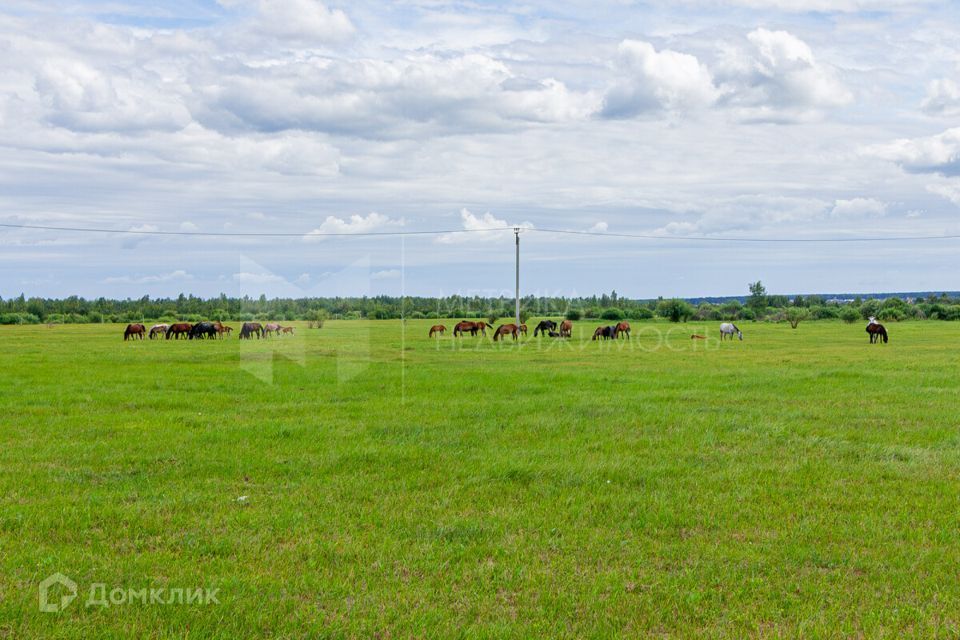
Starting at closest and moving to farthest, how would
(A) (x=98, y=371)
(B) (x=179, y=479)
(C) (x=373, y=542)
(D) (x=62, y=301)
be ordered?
1. (C) (x=373, y=542)
2. (B) (x=179, y=479)
3. (A) (x=98, y=371)
4. (D) (x=62, y=301)

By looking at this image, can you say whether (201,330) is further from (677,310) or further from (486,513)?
(677,310)

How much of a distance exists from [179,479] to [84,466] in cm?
153

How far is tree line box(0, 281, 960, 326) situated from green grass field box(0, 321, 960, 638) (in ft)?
146

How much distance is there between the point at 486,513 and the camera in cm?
727

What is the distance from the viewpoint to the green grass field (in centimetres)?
512

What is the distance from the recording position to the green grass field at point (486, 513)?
5.12 m

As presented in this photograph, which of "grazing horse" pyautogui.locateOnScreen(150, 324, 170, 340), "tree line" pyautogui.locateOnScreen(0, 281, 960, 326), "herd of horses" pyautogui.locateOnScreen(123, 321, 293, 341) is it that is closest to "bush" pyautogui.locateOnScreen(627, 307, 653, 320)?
"tree line" pyautogui.locateOnScreen(0, 281, 960, 326)

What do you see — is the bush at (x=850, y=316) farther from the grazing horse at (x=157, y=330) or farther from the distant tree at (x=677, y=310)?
the grazing horse at (x=157, y=330)

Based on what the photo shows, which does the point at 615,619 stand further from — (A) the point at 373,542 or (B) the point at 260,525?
(B) the point at 260,525

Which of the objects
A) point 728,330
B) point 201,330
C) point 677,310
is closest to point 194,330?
point 201,330

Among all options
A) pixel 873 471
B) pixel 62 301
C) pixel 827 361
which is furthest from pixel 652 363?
pixel 62 301

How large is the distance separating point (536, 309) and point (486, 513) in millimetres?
90429

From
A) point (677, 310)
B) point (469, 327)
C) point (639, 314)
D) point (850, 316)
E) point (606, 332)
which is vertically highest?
point (677, 310)

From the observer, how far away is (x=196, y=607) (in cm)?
514
